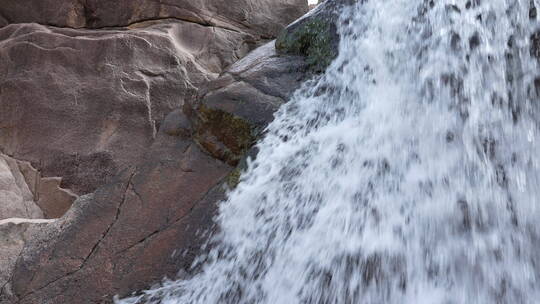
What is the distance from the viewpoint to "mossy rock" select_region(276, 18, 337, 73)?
3461 mm

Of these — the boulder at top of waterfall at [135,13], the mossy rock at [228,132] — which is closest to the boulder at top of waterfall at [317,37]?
the mossy rock at [228,132]

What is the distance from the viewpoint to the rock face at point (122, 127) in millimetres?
2863

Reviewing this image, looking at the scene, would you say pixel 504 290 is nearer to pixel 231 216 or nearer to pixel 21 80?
pixel 231 216

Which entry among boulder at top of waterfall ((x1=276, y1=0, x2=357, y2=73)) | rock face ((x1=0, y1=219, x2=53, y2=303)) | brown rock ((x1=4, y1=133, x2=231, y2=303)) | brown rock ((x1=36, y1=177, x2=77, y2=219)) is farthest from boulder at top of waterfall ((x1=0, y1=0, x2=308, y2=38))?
rock face ((x1=0, y1=219, x2=53, y2=303))

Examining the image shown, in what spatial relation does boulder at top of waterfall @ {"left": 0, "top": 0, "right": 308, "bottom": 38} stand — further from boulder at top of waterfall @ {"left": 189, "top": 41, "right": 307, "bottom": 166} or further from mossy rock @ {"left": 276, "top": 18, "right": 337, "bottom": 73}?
boulder at top of waterfall @ {"left": 189, "top": 41, "right": 307, "bottom": 166}

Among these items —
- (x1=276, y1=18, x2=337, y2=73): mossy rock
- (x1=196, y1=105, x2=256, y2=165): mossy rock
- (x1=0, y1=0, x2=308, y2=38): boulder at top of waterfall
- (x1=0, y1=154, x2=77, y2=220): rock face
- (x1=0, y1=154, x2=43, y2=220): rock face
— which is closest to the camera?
(x1=196, y1=105, x2=256, y2=165): mossy rock

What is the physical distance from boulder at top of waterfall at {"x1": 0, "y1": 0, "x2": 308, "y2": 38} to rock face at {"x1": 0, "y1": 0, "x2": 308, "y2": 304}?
0.01 m

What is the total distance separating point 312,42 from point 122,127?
281 cm

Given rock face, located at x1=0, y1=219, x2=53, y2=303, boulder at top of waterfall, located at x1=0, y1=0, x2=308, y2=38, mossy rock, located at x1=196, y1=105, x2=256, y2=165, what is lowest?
mossy rock, located at x1=196, y1=105, x2=256, y2=165

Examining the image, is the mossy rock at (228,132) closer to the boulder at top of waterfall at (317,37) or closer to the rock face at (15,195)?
the boulder at top of waterfall at (317,37)

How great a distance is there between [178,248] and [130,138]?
287 cm

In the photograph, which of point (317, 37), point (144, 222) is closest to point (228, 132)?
point (144, 222)

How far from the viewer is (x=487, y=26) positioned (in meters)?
2.79

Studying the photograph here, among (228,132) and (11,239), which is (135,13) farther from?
(11,239)
